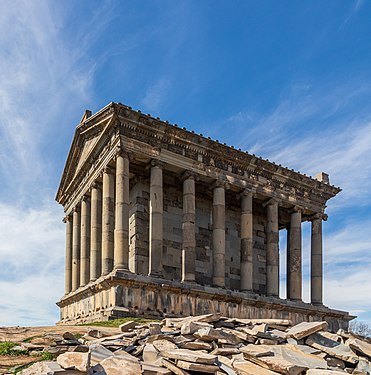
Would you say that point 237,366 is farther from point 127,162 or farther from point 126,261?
point 127,162

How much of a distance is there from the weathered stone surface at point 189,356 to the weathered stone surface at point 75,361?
6.95 feet

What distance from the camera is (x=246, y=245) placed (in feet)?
93.7

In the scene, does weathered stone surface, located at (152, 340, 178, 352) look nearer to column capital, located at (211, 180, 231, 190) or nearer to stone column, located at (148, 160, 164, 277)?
stone column, located at (148, 160, 164, 277)

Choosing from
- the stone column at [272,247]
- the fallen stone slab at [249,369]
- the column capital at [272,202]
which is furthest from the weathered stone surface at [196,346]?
the column capital at [272,202]

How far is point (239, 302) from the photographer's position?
2631cm

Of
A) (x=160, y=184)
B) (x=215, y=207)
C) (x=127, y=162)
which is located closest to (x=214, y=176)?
(x=215, y=207)

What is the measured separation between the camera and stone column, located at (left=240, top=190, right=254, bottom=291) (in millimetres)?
27984

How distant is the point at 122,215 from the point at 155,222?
74.0 inches

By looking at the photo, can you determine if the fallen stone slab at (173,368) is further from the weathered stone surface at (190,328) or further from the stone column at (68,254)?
the stone column at (68,254)

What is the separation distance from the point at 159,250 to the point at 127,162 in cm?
457

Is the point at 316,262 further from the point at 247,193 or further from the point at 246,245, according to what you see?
the point at 247,193

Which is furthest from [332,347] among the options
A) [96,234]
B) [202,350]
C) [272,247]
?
[272,247]

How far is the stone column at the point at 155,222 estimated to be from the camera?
78.1 feet

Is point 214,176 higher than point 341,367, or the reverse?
point 214,176
